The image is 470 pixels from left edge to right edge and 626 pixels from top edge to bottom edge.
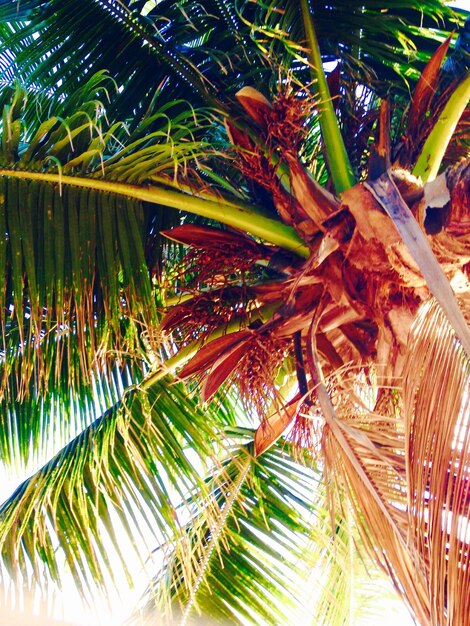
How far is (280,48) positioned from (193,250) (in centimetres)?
94

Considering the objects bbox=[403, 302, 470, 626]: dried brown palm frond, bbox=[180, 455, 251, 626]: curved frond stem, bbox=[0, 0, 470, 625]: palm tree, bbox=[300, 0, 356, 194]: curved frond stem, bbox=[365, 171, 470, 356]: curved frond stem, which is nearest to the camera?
bbox=[403, 302, 470, 626]: dried brown palm frond

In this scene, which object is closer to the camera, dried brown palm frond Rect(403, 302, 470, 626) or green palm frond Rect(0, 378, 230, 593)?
dried brown palm frond Rect(403, 302, 470, 626)

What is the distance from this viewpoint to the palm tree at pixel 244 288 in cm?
204

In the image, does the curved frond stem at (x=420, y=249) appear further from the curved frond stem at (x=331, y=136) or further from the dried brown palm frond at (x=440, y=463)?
the curved frond stem at (x=331, y=136)

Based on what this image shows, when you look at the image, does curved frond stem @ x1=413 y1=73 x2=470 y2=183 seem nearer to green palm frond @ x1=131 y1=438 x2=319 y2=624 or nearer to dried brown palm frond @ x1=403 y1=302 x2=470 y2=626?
dried brown palm frond @ x1=403 y1=302 x2=470 y2=626

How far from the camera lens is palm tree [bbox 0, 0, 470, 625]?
2.04 m

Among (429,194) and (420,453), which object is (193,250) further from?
(420,453)

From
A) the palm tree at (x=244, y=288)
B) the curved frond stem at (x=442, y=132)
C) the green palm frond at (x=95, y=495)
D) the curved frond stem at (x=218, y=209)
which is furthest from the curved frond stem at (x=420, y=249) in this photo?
the green palm frond at (x=95, y=495)

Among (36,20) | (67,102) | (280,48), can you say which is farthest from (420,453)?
(36,20)

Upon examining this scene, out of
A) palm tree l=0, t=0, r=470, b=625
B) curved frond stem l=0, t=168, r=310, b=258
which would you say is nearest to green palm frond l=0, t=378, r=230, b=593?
palm tree l=0, t=0, r=470, b=625

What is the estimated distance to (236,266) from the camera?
8.56 ft

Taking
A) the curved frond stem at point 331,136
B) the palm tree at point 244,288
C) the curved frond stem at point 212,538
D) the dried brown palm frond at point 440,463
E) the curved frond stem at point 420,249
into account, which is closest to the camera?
the dried brown palm frond at point 440,463

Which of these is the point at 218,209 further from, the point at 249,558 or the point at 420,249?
the point at 249,558

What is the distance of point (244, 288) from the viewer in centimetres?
260
